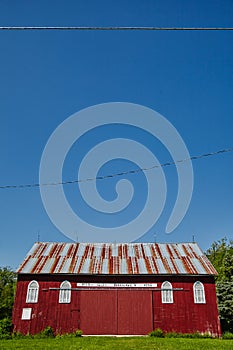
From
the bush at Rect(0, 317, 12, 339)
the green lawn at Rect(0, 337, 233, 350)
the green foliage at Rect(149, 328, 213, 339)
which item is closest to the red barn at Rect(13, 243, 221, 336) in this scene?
the green foliage at Rect(149, 328, 213, 339)

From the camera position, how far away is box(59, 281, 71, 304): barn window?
2277 centimetres

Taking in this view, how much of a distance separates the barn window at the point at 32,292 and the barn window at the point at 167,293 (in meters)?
8.63

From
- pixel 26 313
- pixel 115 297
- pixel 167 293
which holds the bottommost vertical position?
pixel 26 313

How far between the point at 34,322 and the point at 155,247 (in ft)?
34.5

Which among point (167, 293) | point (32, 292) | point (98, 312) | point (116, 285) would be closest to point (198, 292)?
point (167, 293)

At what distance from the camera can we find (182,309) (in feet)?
74.0

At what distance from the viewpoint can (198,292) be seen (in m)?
23.0

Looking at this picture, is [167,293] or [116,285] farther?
[116,285]

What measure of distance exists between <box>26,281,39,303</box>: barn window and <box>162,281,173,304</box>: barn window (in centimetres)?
863

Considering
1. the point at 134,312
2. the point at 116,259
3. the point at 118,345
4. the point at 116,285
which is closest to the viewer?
the point at 118,345

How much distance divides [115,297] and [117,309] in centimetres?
77

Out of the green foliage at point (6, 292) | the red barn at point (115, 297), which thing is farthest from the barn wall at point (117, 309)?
the green foliage at point (6, 292)

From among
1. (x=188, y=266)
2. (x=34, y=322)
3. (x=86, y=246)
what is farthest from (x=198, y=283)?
(x=34, y=322)

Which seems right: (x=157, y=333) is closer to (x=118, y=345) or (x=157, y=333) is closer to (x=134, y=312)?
(x=134, y=312)
